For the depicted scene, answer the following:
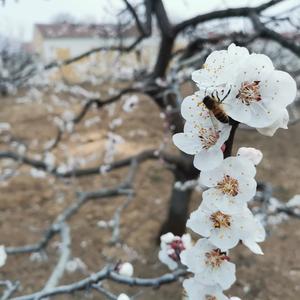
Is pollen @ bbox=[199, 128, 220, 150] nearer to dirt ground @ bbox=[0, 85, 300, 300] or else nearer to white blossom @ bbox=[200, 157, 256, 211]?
white blossom @ bbox=[200, 157, 256, 211]

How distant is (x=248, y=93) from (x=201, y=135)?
109mm

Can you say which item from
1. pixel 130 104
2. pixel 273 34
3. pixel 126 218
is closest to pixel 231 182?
pixel 273 34

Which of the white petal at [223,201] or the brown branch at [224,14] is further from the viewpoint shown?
the brown branch at [224,14]

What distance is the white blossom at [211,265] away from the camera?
93cm

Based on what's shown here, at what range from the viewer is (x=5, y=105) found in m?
12.2

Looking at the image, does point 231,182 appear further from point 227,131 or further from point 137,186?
point 137,186

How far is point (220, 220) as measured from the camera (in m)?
0.86

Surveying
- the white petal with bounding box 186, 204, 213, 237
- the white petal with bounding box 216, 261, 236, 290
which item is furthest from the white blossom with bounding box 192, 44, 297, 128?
the white petal with bounding box 216, 261, 236, 290

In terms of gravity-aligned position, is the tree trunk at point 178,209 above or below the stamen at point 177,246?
below

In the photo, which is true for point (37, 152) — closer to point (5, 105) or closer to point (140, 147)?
point (140, 147)

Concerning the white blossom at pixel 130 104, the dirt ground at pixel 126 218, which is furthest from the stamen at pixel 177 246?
the white blossom at pixel 130 104

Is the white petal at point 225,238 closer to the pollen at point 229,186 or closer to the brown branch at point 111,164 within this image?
the pollen at point 229,186

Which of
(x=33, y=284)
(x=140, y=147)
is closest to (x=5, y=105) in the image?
(x=140, y=147)

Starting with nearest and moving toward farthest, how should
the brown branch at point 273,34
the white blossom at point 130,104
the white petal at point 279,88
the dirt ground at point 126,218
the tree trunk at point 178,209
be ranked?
the white petal at point 279,88
the brown branch at point 273,34
the dirt ground at point 126,218
the tree trunk at point 178,209
the white blossom at point 130,104
